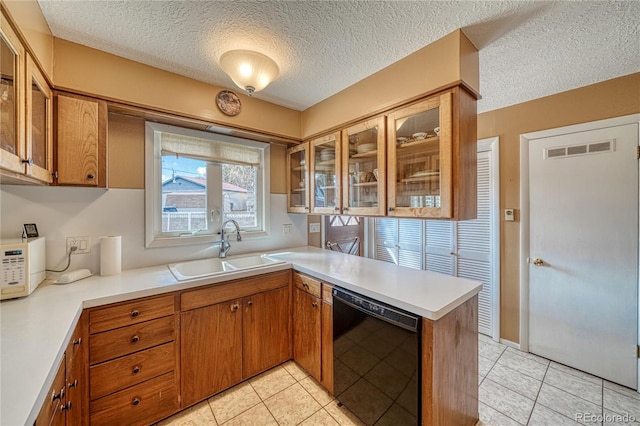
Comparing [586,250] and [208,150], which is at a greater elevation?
[208,150]

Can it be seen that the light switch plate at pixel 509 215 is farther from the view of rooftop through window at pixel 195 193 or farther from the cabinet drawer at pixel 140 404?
the cabinet drawer at pixel 140 404

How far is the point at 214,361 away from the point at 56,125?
182cm

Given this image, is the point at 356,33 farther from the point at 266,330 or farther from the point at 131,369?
the point at 131,369

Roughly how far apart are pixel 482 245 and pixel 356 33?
238 centimetres

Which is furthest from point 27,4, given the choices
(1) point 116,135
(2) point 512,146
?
(2) point 512,146

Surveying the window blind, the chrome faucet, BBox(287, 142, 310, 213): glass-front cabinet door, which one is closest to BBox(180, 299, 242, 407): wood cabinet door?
the chrome faucet


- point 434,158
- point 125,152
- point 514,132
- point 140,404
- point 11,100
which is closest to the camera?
point 11,100

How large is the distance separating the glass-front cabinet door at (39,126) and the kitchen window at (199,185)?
1.85 ft

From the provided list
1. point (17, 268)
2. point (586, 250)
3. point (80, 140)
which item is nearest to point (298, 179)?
point (80, 140)

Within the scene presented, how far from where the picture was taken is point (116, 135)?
1.88 m

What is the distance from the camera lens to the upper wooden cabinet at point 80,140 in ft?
5.01

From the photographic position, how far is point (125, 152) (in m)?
1.92

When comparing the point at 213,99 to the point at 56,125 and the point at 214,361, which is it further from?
the point at 214,361

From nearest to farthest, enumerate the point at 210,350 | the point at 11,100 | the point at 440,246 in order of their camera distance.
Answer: the point at 11,100
the point at 210,350
the point at 440,246
